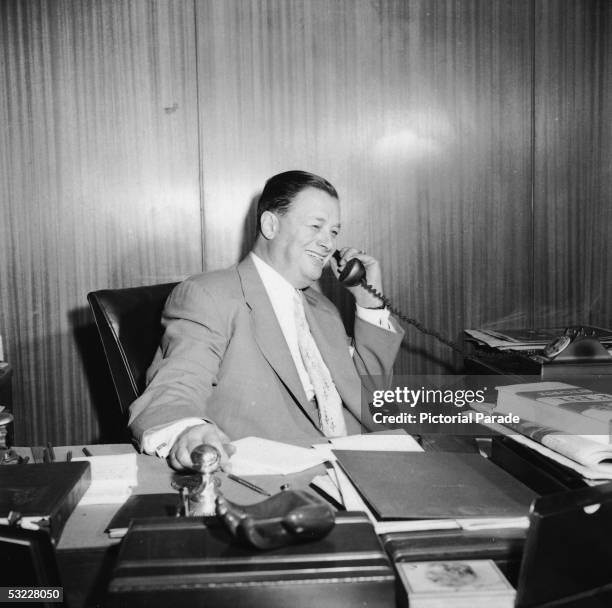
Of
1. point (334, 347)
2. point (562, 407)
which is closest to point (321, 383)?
point (334, 347)

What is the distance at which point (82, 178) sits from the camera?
2330 mm

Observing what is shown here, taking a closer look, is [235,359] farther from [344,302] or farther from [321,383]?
[344,302]

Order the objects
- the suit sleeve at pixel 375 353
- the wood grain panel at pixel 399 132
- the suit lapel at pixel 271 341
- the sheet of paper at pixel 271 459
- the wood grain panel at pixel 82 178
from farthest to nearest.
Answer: the wood grain panel at pixel 399 132
the wood grain panel at pixel 82 178
the suit sleeve at pixel 375 353
the suit lapel at pixel 271 341
the sheet of paper at pixel 271 459

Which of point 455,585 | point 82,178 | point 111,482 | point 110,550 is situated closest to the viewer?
point 455,585

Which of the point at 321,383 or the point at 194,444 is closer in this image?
the point at 194,444

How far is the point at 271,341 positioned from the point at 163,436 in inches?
20.4

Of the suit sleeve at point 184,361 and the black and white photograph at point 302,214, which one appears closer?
the suit sleeve at point 184,361

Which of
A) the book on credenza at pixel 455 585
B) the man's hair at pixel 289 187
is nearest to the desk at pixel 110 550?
the book on credenza at pixel 455 585

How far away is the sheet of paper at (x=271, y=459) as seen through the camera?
1.07 metres

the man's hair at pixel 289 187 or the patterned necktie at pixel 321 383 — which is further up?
the man's hair at pixel 289 187

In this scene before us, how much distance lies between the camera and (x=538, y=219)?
2580 mm

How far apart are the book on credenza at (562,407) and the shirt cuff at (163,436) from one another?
0.72 m

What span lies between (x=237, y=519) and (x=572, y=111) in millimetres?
2535

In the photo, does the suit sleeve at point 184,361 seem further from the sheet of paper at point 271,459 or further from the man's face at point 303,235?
the man's face at point 303,235
